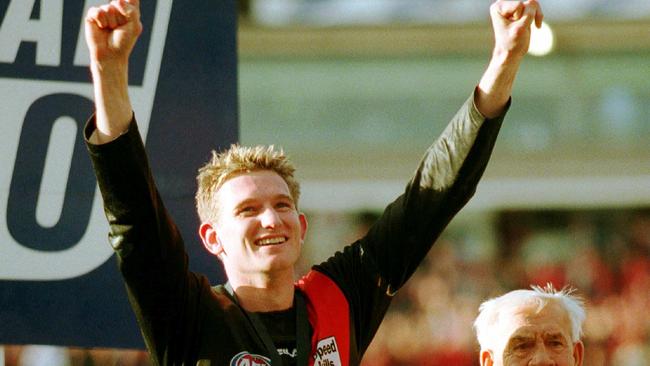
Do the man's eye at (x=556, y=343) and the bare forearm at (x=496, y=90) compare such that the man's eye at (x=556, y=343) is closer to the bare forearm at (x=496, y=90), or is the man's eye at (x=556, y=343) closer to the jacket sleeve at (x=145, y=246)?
the bare forearm at (x=496, y=90)

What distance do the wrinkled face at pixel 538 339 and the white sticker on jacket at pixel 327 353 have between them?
554 millimetres

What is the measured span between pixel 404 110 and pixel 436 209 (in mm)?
10289

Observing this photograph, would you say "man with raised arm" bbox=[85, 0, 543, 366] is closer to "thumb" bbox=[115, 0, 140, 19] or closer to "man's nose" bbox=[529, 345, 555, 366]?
"thumb" bbox=[115, 0, 140, 19]

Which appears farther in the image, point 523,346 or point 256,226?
point 523,346

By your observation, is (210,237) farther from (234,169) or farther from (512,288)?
(512,288)

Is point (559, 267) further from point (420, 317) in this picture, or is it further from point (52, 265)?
point (52, 265)

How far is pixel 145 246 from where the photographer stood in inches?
114

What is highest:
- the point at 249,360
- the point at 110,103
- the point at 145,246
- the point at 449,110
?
the point at 449,110

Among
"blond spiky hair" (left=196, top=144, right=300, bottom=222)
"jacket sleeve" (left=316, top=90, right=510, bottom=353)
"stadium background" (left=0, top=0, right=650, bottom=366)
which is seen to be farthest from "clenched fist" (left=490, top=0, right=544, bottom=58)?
"stadium background" (left=0, top=0, right=650, bottom=366)

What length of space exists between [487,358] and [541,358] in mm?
173

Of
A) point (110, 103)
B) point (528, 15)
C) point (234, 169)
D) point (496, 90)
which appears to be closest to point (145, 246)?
point (110, 103)

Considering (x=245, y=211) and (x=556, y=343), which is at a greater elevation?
(x=245, y=211)

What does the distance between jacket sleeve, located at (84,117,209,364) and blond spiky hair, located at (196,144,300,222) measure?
277 millimetres

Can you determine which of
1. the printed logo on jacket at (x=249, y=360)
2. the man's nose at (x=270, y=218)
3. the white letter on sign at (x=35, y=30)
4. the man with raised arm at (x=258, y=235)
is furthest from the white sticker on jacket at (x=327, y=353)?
the white letter on sign at (x=35, y=30)
